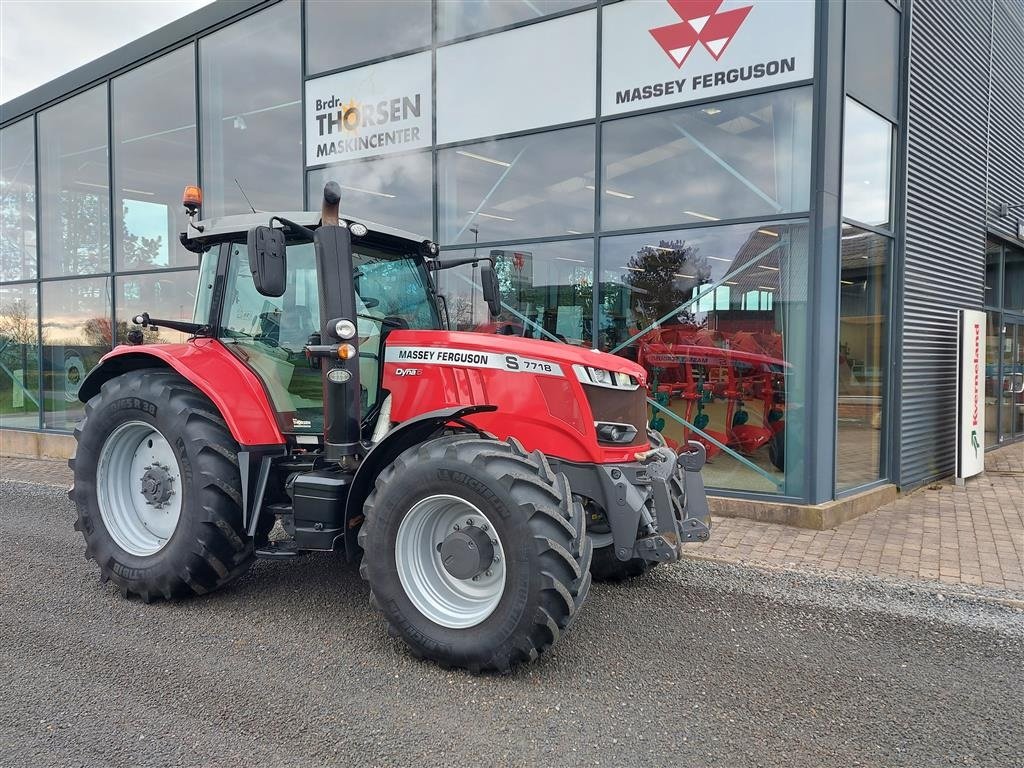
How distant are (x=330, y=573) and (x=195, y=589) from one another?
91 cm

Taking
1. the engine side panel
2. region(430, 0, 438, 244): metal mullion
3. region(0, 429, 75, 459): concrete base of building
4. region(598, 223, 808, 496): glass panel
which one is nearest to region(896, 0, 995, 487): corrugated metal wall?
region(598, 223, 808, 496): glass panel

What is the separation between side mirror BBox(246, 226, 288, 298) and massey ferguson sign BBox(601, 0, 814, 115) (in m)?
4.74

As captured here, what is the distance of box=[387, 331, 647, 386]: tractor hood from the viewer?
394 cm

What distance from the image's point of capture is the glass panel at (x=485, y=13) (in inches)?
302

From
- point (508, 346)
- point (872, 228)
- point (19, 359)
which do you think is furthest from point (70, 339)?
point (872, 228)

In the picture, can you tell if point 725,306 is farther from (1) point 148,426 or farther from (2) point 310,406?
(1) point 148,426

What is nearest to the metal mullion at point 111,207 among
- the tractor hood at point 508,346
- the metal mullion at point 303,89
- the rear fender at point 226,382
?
the metal mullion at point 303,89

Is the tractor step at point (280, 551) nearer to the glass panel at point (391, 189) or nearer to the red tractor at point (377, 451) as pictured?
the red tractor at point (377, 451)

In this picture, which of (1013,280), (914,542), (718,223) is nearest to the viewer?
(914,542)

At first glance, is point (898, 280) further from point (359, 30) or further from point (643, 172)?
point (359, 30)

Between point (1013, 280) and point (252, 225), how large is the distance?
11714 mm

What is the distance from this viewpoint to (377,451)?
12.6ft

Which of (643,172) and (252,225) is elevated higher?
(643,172)

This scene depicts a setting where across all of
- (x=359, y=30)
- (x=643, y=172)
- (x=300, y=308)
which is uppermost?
(x=359, y=30)
